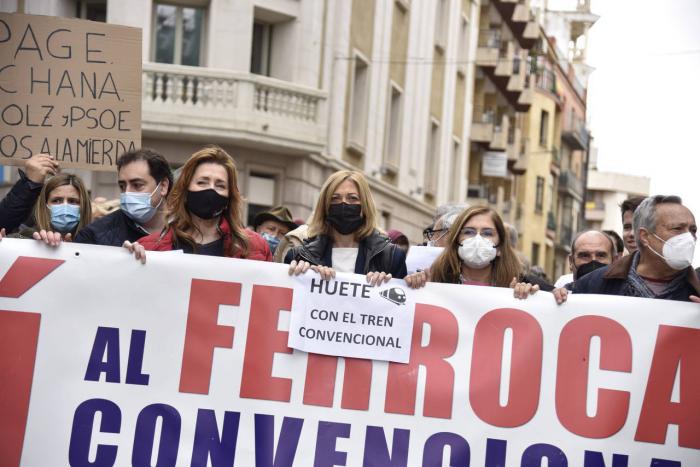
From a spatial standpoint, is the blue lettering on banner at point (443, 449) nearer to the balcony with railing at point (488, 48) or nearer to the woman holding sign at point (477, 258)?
the woman holding sign at point (477, 258)

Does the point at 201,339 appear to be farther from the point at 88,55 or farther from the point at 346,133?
the point at 346,133

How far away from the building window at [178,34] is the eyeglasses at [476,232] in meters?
14.9

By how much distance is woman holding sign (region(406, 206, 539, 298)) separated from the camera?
6066 mm

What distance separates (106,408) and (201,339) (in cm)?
48

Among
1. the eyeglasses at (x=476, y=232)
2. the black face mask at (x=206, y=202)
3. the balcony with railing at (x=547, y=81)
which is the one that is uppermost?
the balcony with railing at (x=547, y=81)

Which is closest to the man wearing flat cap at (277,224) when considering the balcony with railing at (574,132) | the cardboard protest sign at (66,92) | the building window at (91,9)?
the cardboard protest sign at (66,92)

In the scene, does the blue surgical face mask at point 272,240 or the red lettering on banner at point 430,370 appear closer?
the red lettering on banner at point 430,370

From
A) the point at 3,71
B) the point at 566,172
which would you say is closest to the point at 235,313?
the point at 3,71

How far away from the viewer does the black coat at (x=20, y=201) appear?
607 centimetres

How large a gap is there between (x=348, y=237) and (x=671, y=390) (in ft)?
5.09

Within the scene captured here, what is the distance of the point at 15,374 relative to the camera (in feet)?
18.3

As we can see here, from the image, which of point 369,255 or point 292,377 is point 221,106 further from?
point 292,377

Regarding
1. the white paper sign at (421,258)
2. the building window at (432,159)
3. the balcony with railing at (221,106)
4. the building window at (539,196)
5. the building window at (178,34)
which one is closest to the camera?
the white paper sign at (421,258)

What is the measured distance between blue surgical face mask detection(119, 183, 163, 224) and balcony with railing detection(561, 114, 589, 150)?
6020 cm
